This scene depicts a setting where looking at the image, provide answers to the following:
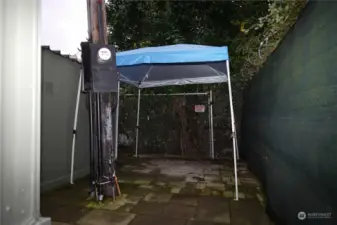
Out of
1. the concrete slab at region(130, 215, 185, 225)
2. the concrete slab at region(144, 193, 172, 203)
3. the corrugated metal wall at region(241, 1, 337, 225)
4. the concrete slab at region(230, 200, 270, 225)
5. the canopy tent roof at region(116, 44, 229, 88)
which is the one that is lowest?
the concrete slab at region(230, 200, 270, 225)

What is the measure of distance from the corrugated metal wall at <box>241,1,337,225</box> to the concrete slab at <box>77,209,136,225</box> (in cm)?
154

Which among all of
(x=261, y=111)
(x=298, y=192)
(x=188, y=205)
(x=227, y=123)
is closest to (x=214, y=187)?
(x=188, y=205)

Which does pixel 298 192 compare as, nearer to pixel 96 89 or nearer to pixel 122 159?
pixel 96 89

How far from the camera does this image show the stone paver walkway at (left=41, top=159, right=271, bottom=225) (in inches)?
121

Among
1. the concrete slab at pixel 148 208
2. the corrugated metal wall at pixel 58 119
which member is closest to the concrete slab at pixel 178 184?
the concrete slab at pixel 148 208

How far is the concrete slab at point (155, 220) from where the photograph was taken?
2.98 metres

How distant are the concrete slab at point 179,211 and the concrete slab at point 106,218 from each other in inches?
16.5

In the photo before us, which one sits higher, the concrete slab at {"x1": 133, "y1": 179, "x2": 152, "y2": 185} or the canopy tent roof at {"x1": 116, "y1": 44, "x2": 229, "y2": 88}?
the canopy tent roof at {"x1": 116, "y1": 44, "x2": 229, "y2": 88}

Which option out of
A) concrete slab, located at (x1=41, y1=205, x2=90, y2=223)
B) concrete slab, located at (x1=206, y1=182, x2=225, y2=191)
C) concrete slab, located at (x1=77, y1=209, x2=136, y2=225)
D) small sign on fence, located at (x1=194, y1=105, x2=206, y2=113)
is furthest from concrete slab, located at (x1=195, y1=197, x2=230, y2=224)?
small sign on fence, located at (x1=194, y1=105, x2=206, y2=113)

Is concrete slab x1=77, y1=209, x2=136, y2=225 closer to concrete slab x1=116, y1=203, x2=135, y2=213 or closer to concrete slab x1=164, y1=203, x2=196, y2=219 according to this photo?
concrete slab x1=116, y1=203, x2=135, y2=213

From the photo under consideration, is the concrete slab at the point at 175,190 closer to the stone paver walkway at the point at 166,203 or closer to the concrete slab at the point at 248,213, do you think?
the stone paver walkway at the point at 166,203

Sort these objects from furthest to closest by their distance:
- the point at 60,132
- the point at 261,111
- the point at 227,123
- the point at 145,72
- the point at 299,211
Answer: the point at 227,123
the point at 145,72
the point at 261,111
the point at 60,132
the point at 299,211

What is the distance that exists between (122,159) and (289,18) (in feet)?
16.9

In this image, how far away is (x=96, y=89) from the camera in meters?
3.56
